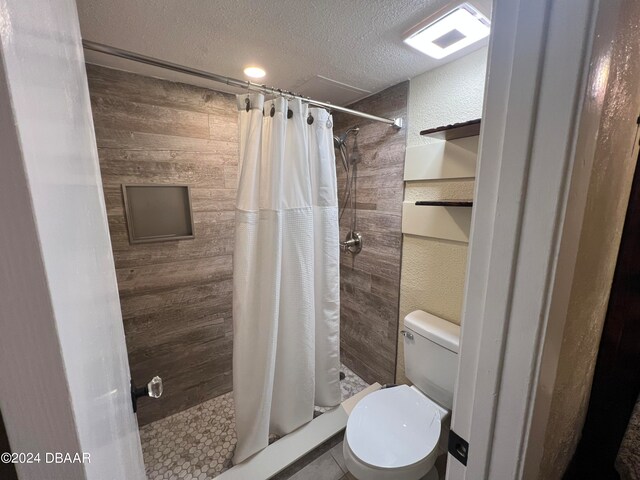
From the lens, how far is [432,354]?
4.67ft

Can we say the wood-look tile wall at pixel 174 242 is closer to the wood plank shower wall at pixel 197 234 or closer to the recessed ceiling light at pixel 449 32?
the wood plank shower wall at pixel 197 234

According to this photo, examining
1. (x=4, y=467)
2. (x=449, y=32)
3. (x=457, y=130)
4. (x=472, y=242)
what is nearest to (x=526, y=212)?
(x=472, y=242)

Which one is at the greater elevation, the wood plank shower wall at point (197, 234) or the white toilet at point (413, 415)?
the wood plank shower wall at point (197, 234)

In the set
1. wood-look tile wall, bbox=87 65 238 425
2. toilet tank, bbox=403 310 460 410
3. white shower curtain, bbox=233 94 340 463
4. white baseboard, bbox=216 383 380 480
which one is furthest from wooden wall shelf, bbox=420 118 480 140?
white baseboard, bbox=216 383 380 480

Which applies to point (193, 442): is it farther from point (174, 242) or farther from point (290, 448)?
point (174, 242)

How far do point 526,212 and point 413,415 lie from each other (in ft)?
4.19

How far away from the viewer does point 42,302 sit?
0.70ft

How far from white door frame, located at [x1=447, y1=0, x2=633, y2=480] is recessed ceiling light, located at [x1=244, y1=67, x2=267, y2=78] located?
130 cm

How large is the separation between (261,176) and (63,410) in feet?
3.95

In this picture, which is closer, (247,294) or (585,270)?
(585,270)

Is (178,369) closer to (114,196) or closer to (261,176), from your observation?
(114,196)

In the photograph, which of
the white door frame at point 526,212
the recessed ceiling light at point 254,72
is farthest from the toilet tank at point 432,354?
the recessed ceiling light at point 254,72

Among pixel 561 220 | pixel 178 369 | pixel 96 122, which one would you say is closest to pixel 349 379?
pixel 178 369

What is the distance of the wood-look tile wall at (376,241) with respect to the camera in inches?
Result: 66.9
